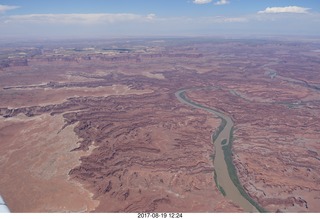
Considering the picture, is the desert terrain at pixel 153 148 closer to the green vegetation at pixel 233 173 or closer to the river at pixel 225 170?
the green vegetation at pixel 233 173

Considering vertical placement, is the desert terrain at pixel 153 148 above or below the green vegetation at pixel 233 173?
above

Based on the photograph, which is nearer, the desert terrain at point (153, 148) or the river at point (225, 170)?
the desert terrain at point (153, 148)

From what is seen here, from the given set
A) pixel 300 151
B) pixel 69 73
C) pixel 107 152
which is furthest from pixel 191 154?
pixel 69 73

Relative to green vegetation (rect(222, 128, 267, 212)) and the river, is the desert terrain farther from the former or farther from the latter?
the river

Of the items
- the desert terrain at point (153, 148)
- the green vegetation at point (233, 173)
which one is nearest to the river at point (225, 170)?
the green vegetation at point (233, 173)

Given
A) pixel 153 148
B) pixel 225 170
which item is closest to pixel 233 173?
pixel 225 170

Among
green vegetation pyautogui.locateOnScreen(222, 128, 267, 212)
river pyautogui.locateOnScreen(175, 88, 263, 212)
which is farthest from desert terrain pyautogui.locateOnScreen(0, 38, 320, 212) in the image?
river pyautogui.locateOnScreen(175, 88, 263, 212)

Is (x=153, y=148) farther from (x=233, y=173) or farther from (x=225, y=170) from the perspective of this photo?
(x=233, y=173)

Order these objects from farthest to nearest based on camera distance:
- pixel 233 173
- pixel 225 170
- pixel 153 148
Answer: pixel 153 148, pixel 225 170, pixel 233 173
